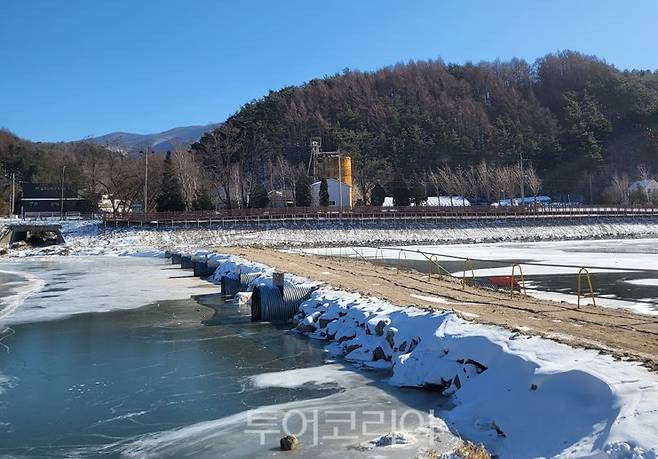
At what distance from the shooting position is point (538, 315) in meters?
13.0

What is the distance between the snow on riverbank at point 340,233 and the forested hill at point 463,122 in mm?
38020

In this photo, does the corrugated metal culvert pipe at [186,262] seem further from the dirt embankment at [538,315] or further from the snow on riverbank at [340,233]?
the dirt embankment at [538,315]

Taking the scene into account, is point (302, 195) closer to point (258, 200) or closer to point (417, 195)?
point (258, 200)

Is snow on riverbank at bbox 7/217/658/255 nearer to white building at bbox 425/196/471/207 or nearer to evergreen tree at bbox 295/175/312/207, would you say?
evergreen tree at bbox 295/175/312/207

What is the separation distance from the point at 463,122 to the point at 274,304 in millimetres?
151643

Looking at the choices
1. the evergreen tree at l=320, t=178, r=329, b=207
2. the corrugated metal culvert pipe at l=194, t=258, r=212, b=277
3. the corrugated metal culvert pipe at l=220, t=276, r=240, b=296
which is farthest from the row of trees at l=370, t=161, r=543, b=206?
the corrugated metal culvert pipe at l=220, t=276, r=240, b=296

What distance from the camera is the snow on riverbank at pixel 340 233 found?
58781 millimetres

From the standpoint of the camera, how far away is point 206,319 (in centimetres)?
1691

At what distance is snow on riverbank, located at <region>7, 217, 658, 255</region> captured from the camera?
58.8 m

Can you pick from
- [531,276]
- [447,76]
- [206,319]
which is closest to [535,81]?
[447,76]

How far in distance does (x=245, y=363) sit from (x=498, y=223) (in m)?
69.0

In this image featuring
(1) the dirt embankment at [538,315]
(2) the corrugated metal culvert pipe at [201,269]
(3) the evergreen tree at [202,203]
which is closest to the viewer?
(1) the dirt embankment at [538,315]

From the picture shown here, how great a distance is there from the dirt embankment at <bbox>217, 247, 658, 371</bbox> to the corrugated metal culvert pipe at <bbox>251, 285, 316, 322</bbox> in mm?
1737

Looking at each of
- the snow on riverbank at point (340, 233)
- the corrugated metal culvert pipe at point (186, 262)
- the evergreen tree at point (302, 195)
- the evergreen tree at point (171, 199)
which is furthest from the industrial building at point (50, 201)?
the corrugated metal culvert pipe at point (186, 262)
